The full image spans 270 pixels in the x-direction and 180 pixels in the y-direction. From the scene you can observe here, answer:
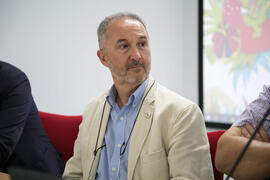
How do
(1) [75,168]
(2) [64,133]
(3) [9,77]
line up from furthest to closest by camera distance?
(2) [64,133] < (3) [9,77] < (1) [75,168]

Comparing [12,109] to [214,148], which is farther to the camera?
[12,109]

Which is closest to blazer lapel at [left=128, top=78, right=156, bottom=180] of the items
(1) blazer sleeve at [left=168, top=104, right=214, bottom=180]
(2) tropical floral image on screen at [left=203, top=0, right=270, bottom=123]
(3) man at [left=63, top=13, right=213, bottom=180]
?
(3) man at [left=63, top=13, right=213, bottom=180]

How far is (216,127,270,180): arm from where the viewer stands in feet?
3.68

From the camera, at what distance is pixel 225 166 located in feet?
4.07

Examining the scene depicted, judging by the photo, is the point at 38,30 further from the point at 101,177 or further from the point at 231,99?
the point at 231,99

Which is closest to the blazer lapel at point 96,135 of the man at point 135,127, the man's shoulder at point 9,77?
the man at point 135,127

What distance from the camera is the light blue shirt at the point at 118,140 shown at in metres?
1.45

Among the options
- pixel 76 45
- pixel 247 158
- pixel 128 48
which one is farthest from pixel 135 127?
pixel 76 45

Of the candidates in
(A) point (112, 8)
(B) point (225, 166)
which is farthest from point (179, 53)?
(B) point (225, 166)

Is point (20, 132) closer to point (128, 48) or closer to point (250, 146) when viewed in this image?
point (128, 48)

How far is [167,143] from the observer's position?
1.38 m

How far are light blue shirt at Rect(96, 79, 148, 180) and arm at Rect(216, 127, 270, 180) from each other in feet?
1.52

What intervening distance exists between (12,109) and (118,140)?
27.0 inches

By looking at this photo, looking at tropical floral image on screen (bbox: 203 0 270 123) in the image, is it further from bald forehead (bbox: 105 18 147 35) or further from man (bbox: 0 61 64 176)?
man (bbox: 0 61 64 176)
